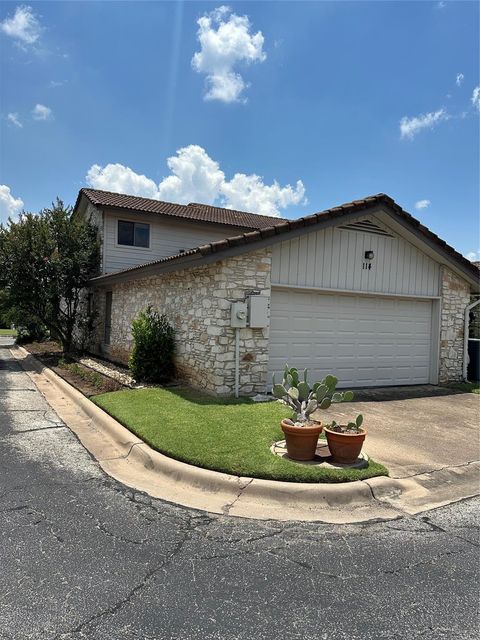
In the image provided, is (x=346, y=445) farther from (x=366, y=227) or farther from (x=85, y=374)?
(x=85, y=374)

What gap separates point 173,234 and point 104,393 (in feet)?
35.1

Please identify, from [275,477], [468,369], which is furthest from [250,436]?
[468,369]

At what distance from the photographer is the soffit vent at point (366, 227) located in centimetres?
1033

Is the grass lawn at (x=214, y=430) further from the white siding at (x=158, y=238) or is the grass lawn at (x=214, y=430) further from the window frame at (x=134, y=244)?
the window frame at (x=134, y=244)

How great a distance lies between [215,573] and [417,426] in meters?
5.28

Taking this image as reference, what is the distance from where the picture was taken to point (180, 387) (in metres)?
9.55

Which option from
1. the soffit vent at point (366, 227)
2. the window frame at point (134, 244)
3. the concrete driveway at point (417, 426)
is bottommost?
the concrete driveway at point (417, 426)

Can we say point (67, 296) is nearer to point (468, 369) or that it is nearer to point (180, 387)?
point (180, 387)

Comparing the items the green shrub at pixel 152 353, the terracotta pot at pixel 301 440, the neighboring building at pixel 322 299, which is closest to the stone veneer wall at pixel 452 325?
the neighboring building at pixel 322 299

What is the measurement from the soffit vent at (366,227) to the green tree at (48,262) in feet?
34.3

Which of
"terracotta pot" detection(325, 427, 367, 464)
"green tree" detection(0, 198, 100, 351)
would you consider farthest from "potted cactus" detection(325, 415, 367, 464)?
"green tree" detection(0, 198, 100, 351)

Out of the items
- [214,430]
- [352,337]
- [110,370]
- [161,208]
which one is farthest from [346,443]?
[161,208]

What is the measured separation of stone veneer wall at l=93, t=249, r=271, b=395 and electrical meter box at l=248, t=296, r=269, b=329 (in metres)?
0.21

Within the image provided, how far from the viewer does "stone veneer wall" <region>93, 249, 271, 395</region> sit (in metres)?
8.52
